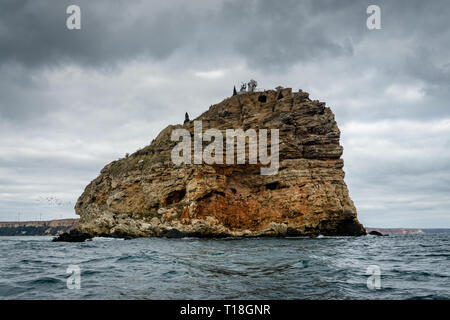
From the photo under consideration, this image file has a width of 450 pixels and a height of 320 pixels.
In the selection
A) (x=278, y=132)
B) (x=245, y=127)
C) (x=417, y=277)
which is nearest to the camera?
(x=417, y=277)

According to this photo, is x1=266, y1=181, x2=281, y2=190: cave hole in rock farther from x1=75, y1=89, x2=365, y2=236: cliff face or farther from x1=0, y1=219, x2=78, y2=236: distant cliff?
x1=0, y1=219, x2=78, y2=236: distant cliff

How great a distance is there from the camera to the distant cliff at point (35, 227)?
595 ft

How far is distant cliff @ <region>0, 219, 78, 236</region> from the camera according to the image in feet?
595

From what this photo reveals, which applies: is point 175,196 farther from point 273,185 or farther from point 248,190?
point 273,185

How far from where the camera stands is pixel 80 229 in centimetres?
5334

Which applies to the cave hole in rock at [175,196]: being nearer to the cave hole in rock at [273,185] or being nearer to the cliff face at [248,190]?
the cliff face at [248,190]

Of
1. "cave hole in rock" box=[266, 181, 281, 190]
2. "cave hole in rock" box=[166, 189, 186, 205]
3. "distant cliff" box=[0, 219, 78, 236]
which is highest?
"cave hole in rock" box=[266, 181, 281, 190]

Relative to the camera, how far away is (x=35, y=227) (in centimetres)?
18538

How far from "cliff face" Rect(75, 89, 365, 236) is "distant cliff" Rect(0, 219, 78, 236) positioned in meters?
138

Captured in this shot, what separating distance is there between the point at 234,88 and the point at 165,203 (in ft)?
123

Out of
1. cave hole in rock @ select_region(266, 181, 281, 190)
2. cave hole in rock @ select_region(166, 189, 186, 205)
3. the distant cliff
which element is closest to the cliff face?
cave hole in rock @ select_region(166, 189, 186, 205)
